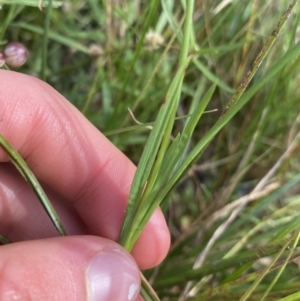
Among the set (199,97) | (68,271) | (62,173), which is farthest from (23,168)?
(199,97)

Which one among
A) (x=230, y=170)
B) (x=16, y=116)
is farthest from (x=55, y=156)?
(x=230, y=170)

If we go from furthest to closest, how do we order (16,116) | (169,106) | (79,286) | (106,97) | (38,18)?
(38,18), (106,97), (16,116), (79,286), (169,106)

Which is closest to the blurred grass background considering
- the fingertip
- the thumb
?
the fingertip

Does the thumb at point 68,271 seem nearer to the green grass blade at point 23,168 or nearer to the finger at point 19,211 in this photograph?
the green grass blade at point 23,168

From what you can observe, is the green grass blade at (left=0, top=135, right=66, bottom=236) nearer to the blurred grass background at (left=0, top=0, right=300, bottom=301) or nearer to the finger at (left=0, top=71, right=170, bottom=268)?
the finger at (left=0, top=71, right=170, bottom=268)

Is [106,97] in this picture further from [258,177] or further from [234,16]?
[258,177]

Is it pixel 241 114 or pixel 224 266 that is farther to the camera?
pixel 241 114

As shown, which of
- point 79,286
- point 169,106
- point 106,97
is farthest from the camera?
point 106,97
